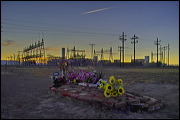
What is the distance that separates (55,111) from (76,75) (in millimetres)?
5020

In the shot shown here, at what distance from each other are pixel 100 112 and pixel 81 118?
72 cm

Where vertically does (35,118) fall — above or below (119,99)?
below

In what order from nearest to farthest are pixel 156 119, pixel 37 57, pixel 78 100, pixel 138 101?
pixel 156 119 < pixel 138 101 < pixel 78 100 < pixel 37 57

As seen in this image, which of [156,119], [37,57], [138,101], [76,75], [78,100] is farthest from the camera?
[37,57]

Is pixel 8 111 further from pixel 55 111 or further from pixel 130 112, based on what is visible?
pixel 130 112

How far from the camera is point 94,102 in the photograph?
605 cm

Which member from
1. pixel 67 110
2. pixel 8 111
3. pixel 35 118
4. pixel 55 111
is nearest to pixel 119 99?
pixel 67 110

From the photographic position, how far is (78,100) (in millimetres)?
6789

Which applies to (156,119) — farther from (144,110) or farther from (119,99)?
(119,99)

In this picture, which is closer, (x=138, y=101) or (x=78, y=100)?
(x=138, y=101)

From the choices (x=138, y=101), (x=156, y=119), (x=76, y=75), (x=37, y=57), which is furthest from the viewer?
(x=37, y=57)

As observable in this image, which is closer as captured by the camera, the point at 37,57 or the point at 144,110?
the point at 144,110

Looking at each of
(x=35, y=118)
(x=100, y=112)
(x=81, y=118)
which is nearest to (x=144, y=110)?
(x=100, y=112)

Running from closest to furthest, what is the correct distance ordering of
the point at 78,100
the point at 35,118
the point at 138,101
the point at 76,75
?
1. the point at 35,118
2. the point at 138,101
3. the point at 78,100
4. the point at 76,75
